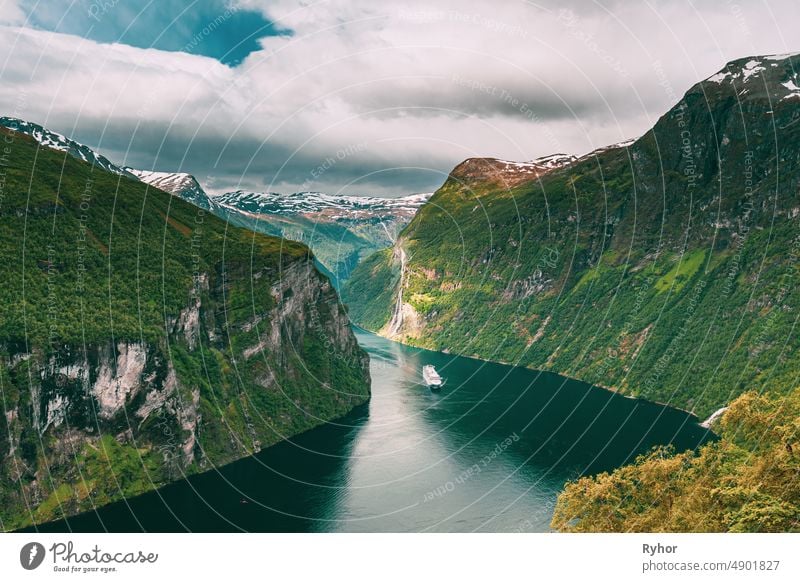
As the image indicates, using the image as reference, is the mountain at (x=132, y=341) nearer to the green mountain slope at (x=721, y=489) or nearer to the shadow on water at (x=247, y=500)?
the shadow on water at (x=247, y=500)

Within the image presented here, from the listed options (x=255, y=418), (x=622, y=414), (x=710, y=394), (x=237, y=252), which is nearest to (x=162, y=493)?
(x=255, y=418)

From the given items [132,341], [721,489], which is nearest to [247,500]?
[132,341]
